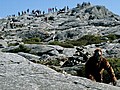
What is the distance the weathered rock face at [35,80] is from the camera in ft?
36.8

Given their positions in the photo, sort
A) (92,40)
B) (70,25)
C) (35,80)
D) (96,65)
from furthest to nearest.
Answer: (70,25)
(92,40)
(96,65)
(35,80)

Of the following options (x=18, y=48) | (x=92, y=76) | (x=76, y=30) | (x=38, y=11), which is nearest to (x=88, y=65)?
(x=92, y=76)

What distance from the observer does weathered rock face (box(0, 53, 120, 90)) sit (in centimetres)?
1123

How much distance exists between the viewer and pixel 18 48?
43.2 m

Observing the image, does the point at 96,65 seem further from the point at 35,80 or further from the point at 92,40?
the point at 92,40

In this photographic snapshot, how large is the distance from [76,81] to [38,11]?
136595 mm

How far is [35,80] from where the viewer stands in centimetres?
1164

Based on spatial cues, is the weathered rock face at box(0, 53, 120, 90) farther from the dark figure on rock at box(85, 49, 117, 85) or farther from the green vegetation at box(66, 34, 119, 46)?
the green vegetation at box(66, 34, 119, 46)

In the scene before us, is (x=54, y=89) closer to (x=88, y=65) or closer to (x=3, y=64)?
(x=3, y=64)

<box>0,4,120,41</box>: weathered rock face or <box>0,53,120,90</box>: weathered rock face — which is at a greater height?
<box>0,4,120,41</box>: weathered rock face

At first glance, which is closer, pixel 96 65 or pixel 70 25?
pixel 96 65

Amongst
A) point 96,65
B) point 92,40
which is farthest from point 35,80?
point 92,40

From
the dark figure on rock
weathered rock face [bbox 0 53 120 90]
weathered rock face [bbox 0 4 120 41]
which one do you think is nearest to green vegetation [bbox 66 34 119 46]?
weathered rock face [bbox 0 4 120 41]

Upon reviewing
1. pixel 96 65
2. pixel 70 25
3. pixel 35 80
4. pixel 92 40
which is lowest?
pixel 35 80
